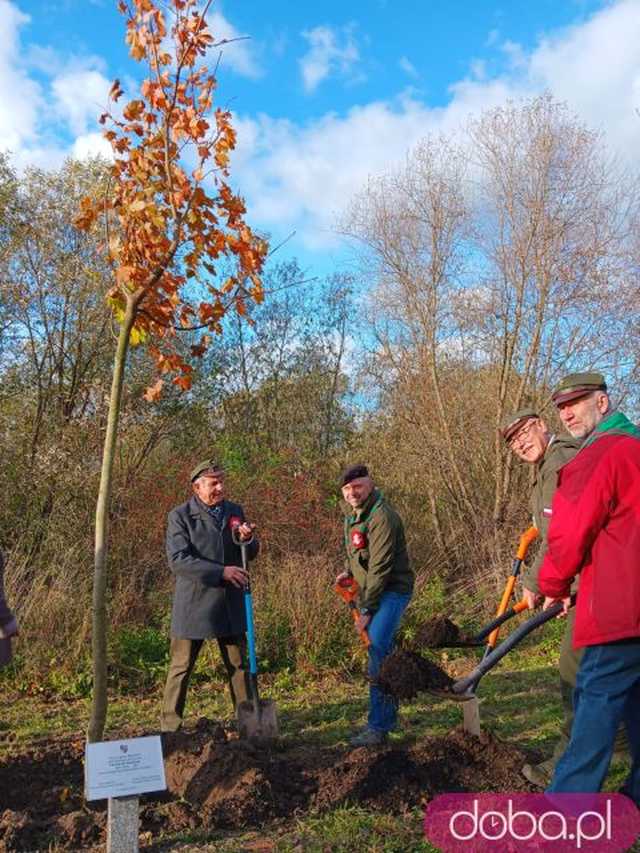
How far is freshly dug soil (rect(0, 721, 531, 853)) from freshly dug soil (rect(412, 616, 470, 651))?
64 cm

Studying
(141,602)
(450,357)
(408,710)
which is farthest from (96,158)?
(408,710)

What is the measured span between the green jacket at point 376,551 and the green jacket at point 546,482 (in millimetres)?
1069

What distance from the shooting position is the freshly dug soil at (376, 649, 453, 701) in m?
4.56

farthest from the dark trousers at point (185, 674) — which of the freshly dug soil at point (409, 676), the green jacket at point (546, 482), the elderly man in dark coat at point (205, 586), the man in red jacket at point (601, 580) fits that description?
the man in red jacket at point (601, 580)

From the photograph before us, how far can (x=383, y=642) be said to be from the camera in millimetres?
5816

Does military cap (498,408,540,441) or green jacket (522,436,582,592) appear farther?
military cap (498,408,540,441)

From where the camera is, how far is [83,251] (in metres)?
13.5

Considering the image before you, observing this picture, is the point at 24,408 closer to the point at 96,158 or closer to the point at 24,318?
the point at 24,318

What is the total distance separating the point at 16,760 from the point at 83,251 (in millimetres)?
9706

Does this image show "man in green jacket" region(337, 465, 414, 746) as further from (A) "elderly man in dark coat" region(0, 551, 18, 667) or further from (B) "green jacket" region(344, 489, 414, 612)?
(A) "elderly man in dark coat" region(0, 551, 18, 667)

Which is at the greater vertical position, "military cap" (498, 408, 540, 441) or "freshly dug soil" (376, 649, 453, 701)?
"military cap" (498, 408, 540, 441)

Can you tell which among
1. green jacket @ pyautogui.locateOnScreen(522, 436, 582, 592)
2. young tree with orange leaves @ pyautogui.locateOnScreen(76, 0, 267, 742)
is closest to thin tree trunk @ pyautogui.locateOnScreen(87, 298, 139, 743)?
young tree with orange leaves @ pyautogui.locateOnScreen(76, 0, 267, 742)

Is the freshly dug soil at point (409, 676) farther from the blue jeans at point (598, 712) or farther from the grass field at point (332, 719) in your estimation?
the blue jeans at point (598, 712)

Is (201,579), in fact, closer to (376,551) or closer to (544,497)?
(376,551)
